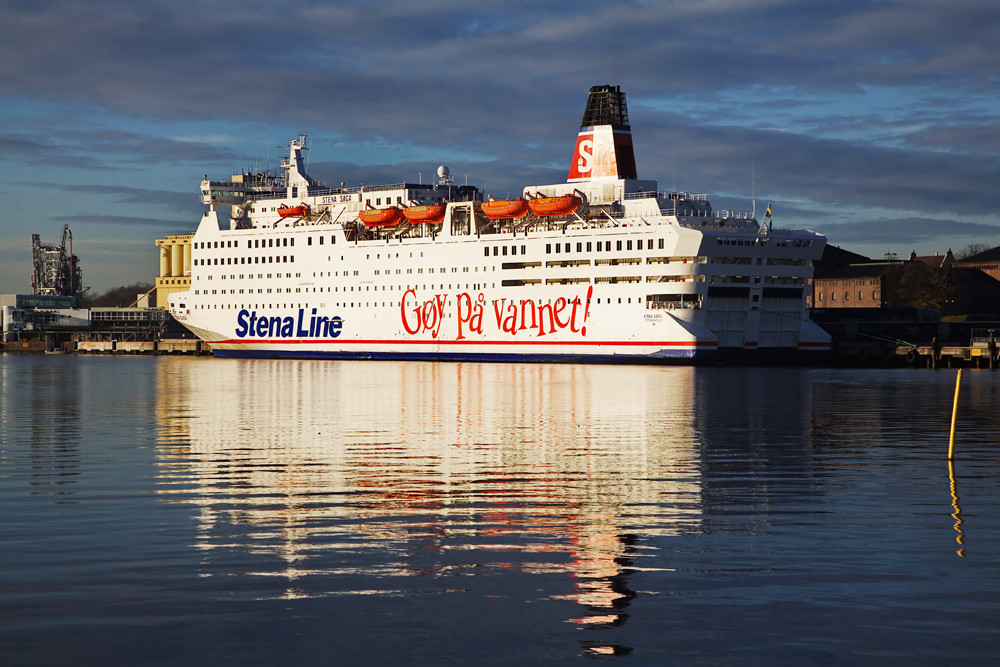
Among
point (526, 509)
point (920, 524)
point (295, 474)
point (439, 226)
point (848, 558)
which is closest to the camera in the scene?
point (848, 558)

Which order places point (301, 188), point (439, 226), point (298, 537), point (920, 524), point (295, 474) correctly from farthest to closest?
1. point (301, 188)
2. point (439, 226)
3. point (295, 474)
4. point (920, 524)
5. point (298, 537)

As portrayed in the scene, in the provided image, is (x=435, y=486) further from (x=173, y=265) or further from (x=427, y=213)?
(x=173, y=265)

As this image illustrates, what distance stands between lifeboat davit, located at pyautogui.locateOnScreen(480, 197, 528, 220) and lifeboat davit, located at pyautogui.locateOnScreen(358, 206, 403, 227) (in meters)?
8.73

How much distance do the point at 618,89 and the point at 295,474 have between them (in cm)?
6064

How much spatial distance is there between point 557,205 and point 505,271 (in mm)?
5677

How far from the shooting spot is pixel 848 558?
12664 mm

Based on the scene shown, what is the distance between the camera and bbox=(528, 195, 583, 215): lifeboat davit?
7156 centimetres

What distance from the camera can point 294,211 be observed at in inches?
3445

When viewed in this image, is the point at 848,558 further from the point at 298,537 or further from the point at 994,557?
the point at 298,537

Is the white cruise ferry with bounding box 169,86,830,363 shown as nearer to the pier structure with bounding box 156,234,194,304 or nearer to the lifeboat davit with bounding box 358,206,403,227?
the lifeboat davit with bounding box 358,206,403,227

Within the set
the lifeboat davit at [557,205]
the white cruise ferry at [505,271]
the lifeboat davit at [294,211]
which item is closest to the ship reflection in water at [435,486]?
the white cruise ferry at [505,271]

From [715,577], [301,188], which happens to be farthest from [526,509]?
[301,188]

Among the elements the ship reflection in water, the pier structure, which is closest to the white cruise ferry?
the ship reflection in water

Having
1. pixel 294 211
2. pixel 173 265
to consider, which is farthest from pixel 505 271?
pixel 173 265
